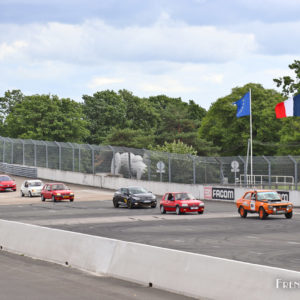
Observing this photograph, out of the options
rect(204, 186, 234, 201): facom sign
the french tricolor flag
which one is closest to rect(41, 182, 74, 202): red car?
rect(204, 186, 234, 201): facom sign

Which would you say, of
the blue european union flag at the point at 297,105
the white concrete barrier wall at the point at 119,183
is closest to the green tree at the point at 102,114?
the white concrete barrier wall at the point at 119,183

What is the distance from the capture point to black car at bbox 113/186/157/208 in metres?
41.3

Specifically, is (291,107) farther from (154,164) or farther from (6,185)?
(6,185)

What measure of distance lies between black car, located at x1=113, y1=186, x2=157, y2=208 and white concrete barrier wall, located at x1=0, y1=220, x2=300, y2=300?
22.0m

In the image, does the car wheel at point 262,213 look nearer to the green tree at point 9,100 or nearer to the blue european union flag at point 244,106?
the blue european union flag at point 244,106

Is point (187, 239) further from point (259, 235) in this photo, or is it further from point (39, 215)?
point (39, 215)

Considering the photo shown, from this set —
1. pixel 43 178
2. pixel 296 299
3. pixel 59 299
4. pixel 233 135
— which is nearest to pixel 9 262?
pixel 59 299

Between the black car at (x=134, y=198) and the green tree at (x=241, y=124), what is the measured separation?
52974mm

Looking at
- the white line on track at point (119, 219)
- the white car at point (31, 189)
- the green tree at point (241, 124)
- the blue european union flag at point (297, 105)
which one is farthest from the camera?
the green tree at point (241, 124)

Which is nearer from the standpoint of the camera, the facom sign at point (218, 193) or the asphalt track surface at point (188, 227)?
the asphalt track surface at point (188, 227)

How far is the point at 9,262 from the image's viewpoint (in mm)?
17547

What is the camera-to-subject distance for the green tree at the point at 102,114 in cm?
12544

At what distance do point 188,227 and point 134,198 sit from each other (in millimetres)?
12938

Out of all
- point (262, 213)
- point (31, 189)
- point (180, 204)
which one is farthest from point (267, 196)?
point (31, 189)
